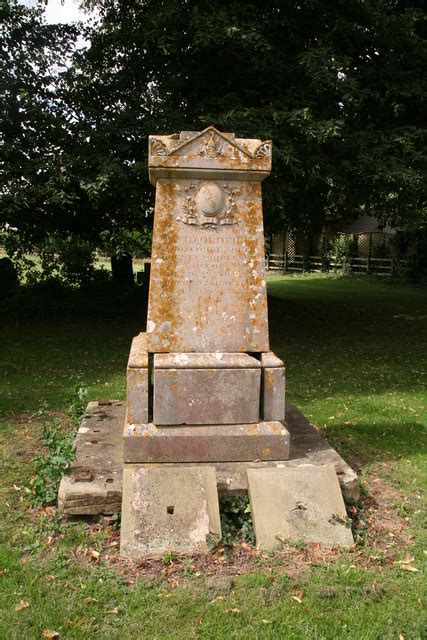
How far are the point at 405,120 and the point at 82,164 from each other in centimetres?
654

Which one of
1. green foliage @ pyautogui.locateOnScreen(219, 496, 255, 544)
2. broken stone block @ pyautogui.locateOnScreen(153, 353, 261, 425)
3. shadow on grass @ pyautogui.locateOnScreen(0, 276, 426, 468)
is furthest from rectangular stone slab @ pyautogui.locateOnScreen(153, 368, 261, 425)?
shadow on grass @ pyautogui.locateOnScreen(0, 276, 426, 468)

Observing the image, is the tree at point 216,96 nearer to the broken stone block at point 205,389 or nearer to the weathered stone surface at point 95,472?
the broken stone block at point 205,389

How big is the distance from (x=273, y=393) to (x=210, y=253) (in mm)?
1313

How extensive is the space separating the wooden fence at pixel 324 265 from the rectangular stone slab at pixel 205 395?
85.4 feet

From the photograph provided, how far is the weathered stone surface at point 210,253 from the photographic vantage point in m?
5.00

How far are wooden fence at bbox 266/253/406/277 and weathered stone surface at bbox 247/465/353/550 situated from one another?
1039 inches

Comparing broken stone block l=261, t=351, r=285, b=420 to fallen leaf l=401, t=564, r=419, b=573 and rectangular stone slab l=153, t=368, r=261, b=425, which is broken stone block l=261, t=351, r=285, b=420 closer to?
rectangular stone slab l=153, t=368, r=261, b=425

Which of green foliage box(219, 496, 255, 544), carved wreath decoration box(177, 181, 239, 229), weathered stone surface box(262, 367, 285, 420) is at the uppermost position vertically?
carved wreath decoration box(177, 181, 239, 229)

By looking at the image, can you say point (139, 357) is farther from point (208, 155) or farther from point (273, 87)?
point (273, 87)

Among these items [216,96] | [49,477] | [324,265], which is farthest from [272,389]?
[324,265]

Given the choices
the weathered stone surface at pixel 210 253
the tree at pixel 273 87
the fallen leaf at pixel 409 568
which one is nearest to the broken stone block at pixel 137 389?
the weathered stone surface at pixel 210 253

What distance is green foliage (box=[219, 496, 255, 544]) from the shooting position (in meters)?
4.23

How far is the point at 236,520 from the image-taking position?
174 inches

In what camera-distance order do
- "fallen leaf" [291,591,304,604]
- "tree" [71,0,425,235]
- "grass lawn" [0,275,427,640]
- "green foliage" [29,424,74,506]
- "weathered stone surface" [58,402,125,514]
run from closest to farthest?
"grass lawn" [0,275,427,640]
"fallen leaf" [291,591,304,604]
"weathered stone surface" [58,402,125,514]
"green foliage" [29,424,74,506]
"tree" [71,0,425,235]
